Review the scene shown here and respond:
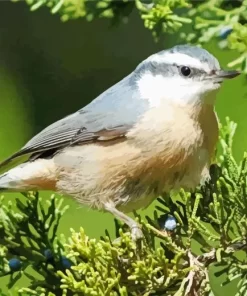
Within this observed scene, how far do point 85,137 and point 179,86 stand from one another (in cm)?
18

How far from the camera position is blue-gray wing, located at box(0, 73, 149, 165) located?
125 cm

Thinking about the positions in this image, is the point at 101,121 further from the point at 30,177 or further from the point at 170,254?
the point at 170,254

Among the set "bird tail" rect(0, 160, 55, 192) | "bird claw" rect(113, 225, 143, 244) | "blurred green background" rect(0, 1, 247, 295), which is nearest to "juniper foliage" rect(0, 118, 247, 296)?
"bird claw" rect(113, 225, 143, 244)

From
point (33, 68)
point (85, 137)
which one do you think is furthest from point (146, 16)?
point (33, 68)

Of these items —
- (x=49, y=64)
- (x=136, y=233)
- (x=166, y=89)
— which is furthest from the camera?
(x=49, y=64)

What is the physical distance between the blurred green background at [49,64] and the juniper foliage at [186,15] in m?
0.94

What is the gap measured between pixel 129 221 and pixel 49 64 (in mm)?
1316

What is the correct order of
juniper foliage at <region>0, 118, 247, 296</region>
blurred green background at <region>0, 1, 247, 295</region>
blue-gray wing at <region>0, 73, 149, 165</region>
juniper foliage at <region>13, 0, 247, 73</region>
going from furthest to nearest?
blurred green background at <region>0, 1, 247, 295</region>
blue-gray wing at <region>0, 73, 149, 165</region>
juniper foliage at <region>13, 0, 247, 73</region>
juniper foliage at <region>0, 118, 247, 296</region>

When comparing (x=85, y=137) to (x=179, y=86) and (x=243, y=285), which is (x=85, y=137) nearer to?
(x=179, y=86)

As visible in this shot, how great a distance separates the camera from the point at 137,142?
47.6 inches

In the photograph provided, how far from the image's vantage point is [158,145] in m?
1.18

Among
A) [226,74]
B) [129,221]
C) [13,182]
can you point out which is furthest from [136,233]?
[13,182]

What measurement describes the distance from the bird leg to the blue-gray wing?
0.34 feet

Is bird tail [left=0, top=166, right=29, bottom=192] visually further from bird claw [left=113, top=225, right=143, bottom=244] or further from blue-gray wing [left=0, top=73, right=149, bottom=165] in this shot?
bird claw [left=113, top=225, right=143, bottom=244]
